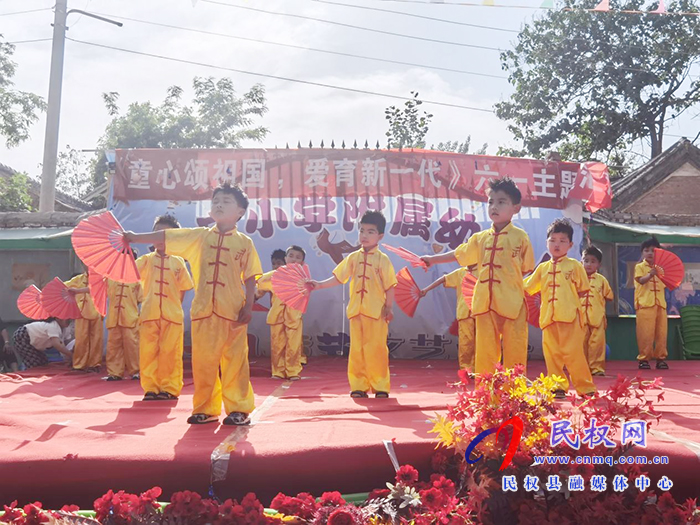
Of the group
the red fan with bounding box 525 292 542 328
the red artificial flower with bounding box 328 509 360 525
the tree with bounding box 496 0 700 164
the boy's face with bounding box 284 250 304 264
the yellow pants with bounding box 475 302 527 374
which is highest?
the tree with bounding box 496 0 700 164

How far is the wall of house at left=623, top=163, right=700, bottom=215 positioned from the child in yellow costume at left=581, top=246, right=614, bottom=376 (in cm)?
755

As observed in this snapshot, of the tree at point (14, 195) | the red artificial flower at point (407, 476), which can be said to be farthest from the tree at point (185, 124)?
the red artificial flower at point (407, 476)

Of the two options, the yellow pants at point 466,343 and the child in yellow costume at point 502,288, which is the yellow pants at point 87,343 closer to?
the yellow pants at point 466,343

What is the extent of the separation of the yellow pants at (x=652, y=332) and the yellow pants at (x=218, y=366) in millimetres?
6308

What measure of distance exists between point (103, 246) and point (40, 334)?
14.9 ft

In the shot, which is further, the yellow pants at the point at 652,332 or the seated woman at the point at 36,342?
the yellow pants at the point at 652,332

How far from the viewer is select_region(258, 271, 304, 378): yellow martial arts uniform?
6.83 meters

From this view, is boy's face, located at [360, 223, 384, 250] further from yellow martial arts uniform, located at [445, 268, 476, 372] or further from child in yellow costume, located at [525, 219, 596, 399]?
yellow martial arts uniform, located at [445, 268, 476, 372]

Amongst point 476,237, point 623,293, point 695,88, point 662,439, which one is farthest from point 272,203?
point 695,88

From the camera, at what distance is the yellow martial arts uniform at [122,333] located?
6.84 meters

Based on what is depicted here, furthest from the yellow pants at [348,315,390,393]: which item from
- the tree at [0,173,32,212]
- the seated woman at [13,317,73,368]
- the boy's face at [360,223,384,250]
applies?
the tree at [0,173,32,212]

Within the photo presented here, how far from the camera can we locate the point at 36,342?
7.76 metres

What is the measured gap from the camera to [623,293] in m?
9.65

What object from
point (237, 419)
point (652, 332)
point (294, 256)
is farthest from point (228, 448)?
point (652, 332)
